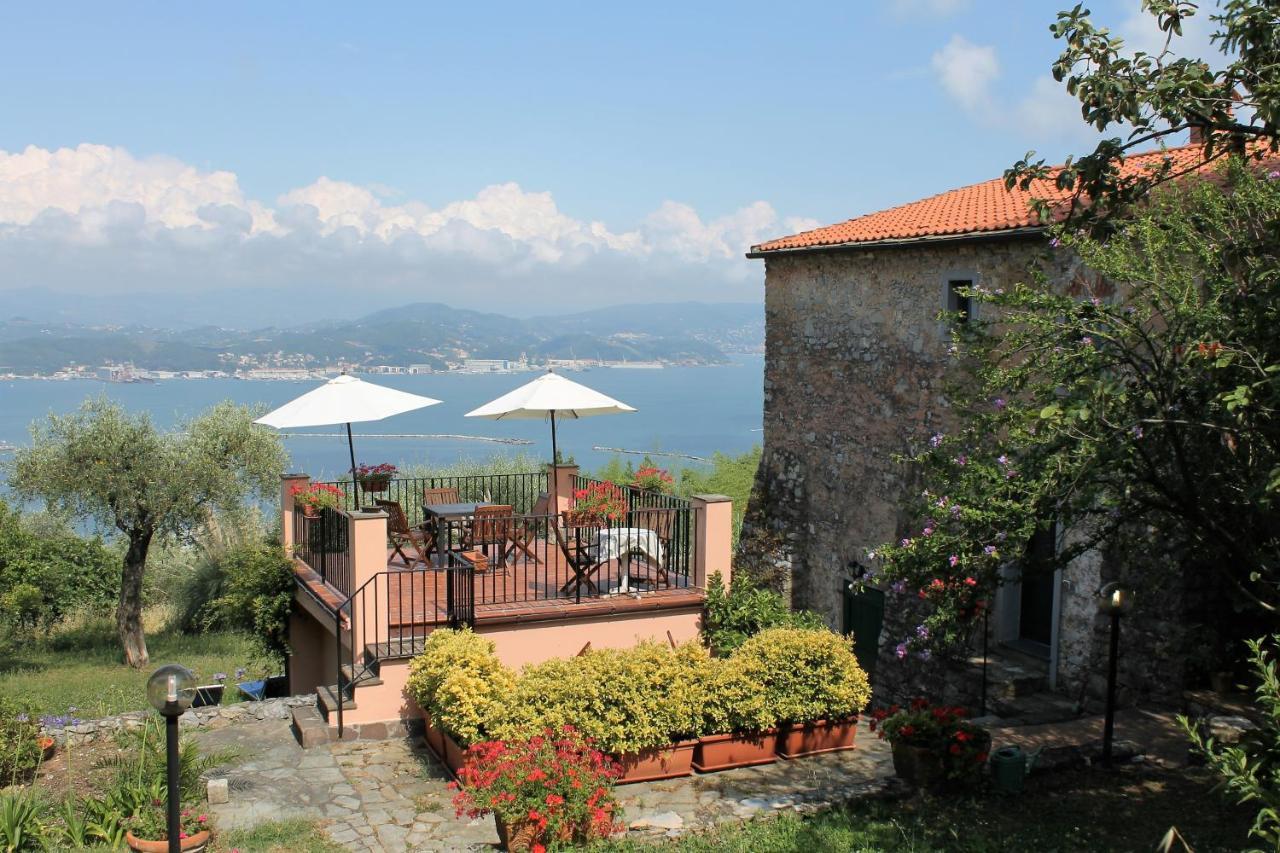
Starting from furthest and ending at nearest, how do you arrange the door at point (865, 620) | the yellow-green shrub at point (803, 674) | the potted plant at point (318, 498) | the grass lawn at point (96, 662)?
the grass lawn at point (96, 662) < the door at point (865, 620) < the potted plant at point (318, 498) < the yellow-green shrub at point (803, 674)

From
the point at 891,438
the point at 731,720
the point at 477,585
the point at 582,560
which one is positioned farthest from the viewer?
the point at 891,438

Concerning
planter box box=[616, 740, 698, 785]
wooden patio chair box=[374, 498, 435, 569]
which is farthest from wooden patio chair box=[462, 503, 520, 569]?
planter box box=[616, 740, 698, 785]

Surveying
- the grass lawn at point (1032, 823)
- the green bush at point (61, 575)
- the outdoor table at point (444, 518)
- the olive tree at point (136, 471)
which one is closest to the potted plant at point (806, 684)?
the grass lawn at point (1032, 823)

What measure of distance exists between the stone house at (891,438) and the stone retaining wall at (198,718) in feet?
25.1

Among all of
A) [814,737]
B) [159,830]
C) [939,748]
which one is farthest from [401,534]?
[939,748]

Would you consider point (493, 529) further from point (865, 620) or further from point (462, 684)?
point (865, 620)

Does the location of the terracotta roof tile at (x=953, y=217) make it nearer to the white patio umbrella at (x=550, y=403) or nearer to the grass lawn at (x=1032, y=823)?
the white patio umbrella at (x=550, y=403)

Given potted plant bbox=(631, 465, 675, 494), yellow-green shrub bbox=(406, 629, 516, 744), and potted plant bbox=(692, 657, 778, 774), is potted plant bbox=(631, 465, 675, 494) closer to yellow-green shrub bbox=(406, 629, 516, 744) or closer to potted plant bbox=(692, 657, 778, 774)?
yellow-green shrub bbox=(406, 629, 516, 744)

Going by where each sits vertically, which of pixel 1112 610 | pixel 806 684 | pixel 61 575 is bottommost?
pixel 61 575

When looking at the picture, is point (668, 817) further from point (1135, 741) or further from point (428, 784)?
point (1135, 741)

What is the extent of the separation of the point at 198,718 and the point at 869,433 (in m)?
9.01

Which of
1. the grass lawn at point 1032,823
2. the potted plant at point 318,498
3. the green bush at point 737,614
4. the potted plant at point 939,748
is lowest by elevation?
the grass lawn at point 1032,823

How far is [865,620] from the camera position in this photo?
14664 millimetres

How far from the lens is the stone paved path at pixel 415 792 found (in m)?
7.52
